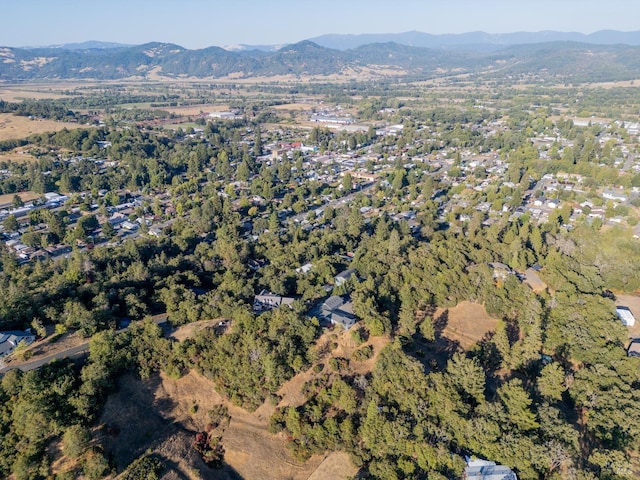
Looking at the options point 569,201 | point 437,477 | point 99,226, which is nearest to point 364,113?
point 569,201

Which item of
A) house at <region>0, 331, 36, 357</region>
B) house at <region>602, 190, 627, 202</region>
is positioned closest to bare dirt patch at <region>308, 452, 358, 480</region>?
house at <region>0, 331, 36, 357</region>

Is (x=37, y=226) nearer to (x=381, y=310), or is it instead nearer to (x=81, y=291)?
(x=81, y=291)

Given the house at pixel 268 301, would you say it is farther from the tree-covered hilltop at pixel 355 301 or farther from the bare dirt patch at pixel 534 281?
the bare dirt patch at pixel 534 281

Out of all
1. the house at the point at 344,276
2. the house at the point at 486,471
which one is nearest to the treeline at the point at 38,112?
the house at the point at 344,276

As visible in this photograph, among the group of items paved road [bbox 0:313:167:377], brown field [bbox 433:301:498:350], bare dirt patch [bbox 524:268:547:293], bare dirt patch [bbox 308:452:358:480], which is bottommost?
bare dirt patch [bbox 308:452:358:480]

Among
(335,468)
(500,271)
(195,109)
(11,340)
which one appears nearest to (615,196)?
(500,271)

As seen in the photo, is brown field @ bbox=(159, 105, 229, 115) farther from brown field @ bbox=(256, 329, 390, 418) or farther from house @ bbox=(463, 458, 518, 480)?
house @ bbox=(463, 458, 518, 480)
